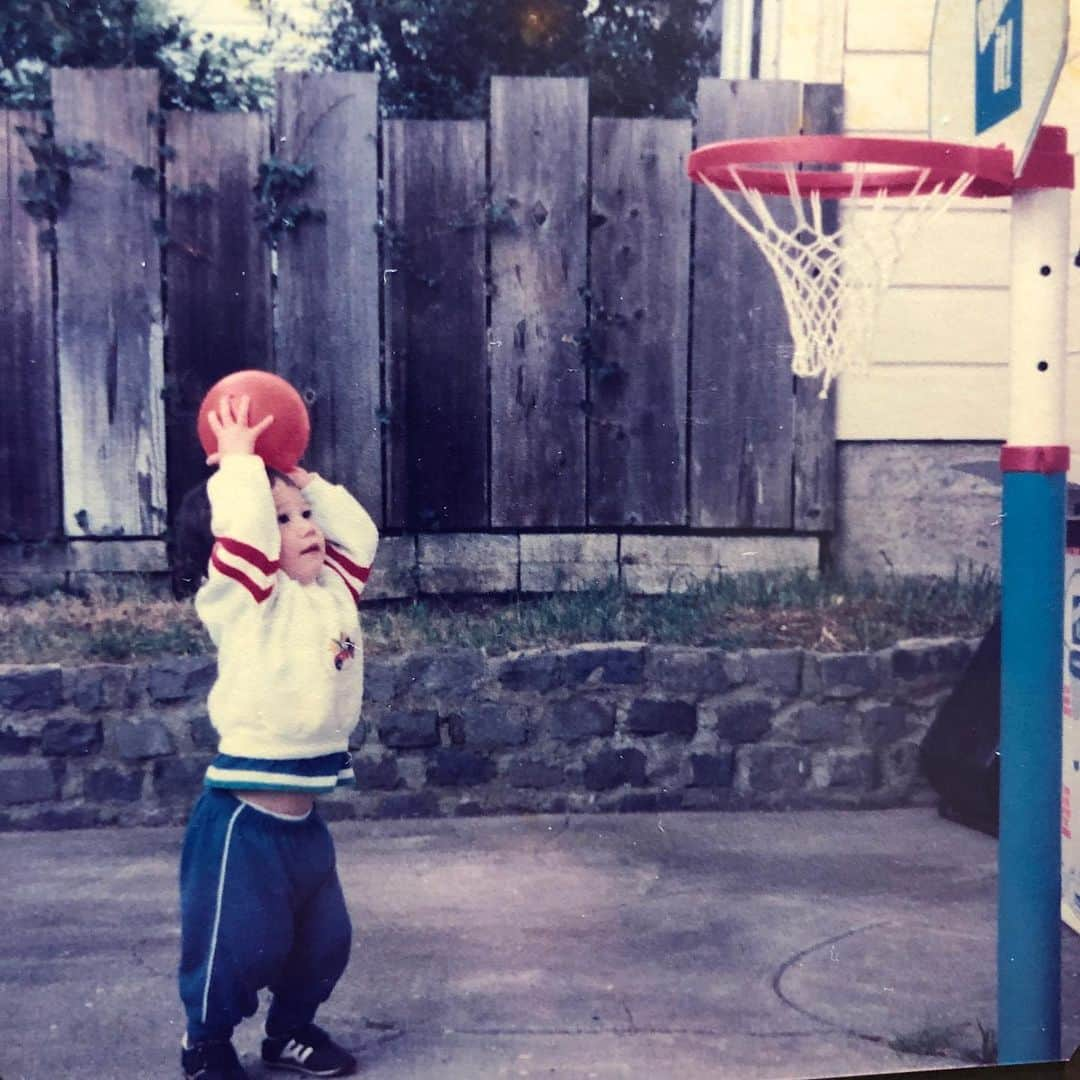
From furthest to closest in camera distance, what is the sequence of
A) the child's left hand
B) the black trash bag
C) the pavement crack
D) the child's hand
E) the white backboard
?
the black trash bag, the pavement crack, the child's left hand, the child's hand, the white backboard

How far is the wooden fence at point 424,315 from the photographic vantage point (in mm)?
4074

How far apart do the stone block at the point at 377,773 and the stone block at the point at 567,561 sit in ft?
2.52

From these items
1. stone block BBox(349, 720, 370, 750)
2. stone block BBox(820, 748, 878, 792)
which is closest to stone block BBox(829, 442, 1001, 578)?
stone block BBox(820, 748, 878, 792)

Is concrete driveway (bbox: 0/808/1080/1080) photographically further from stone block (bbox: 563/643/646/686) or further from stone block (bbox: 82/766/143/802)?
stone block (bbox: 563/643/646/686)

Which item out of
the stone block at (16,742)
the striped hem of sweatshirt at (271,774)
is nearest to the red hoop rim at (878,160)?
the striped hem of sweatshirt at (271,774)

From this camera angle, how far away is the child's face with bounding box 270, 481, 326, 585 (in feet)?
8.38

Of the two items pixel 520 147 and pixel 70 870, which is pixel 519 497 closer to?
pixel 520 147

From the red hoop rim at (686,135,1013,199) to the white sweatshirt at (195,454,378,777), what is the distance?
3.42ft

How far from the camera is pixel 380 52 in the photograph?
3986mm

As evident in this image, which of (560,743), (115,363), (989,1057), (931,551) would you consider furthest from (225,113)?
(989,1057)

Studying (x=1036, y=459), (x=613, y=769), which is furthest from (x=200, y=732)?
(x=1036, y=459)

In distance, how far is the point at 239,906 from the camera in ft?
7.80

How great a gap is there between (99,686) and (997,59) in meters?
2.81

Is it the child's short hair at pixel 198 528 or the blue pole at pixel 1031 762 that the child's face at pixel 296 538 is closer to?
the child's short hair at pixel 198 528
